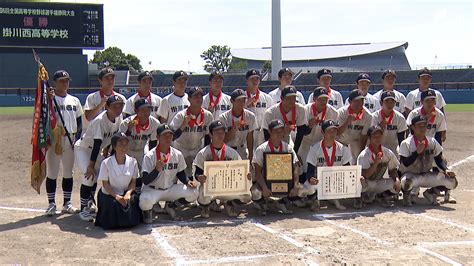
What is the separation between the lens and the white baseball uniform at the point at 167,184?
614 cm

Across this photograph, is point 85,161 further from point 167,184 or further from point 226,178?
point 226,178

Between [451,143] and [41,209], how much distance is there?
11093 mm

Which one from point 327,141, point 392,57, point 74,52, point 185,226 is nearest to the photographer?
point 185,226

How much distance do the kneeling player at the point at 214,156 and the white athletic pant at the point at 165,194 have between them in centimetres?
14

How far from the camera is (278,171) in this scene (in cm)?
654

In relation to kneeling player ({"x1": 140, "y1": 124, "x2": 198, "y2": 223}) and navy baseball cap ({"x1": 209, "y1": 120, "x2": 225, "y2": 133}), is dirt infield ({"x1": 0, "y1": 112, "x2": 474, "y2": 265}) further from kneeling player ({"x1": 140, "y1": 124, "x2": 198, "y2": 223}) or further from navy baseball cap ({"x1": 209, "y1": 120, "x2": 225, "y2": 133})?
navy baseball cap ({"x1": 209, "y1": 120, "x2": 225, "y2": 133})

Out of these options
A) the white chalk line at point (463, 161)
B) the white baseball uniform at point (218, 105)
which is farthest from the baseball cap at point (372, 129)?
the white chalk line at point (463, 161)

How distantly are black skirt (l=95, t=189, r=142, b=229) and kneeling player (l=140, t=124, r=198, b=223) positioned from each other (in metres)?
0.19

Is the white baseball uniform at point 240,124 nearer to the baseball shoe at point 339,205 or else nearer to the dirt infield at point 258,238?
the dirt infield at point 258,238

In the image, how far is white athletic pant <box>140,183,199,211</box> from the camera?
240 inches

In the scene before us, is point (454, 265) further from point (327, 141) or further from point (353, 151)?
point (353, 151)

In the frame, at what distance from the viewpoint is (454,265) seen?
15.2 feet

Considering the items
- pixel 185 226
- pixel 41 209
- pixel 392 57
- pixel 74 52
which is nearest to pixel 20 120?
pixel 41 209

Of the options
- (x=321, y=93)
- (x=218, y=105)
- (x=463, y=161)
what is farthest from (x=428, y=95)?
(x=463, y=161)
